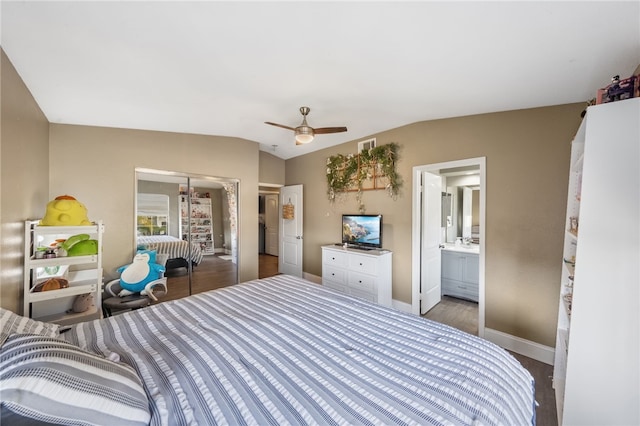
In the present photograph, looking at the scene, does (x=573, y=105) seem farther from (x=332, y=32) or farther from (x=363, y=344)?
(x=363, y=344)

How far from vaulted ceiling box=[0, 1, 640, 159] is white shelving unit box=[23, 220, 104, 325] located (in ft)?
4.04

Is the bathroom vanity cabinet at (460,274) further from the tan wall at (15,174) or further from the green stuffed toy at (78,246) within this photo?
the tan wall at (15,174)

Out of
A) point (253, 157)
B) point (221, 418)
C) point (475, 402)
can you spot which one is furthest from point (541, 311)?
point (253, 157)

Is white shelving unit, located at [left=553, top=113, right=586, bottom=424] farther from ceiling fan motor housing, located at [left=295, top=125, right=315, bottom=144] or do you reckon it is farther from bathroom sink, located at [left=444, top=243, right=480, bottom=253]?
ceiling fan motor housing, located at [left=295, top=125, right=315, bottom=144]

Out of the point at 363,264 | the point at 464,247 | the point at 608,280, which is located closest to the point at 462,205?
the point at 464,247

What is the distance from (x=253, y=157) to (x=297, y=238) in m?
1.81

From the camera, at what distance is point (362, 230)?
12.6ft

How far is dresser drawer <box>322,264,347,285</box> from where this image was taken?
3.74 metres

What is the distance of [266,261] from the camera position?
21.9ft

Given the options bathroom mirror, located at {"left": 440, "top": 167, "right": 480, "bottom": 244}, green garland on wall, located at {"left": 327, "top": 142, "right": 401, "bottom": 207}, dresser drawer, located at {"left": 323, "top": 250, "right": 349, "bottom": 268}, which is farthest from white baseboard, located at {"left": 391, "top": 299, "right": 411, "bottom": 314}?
bathroom mirror, located at {"left": 440, "top": 167, "right": 480, "bottom": 244}

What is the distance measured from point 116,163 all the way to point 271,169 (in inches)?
102

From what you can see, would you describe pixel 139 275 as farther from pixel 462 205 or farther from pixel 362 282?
pixel 462 205

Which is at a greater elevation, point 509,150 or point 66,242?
point 509,150

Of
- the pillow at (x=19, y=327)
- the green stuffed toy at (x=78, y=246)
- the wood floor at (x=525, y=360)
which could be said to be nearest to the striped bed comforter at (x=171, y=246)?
the green stuffed toy at (x=78, y=246)
